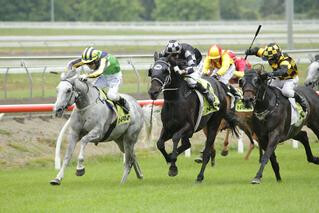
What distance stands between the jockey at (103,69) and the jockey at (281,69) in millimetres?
1859

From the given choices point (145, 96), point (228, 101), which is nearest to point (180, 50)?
point (228, 101)

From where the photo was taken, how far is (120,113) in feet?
41.0

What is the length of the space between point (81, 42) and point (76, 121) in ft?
75.6

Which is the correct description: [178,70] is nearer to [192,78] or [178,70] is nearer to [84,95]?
[192,78]

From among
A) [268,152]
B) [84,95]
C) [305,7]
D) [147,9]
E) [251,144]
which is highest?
[84,95]

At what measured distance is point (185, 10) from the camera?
229ft

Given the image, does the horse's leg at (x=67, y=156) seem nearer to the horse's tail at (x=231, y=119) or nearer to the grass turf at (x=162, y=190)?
the grass turf at (x=162, y=190)

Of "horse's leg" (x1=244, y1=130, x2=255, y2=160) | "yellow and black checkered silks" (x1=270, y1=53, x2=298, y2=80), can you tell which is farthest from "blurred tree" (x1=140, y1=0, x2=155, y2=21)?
"yellow and black checkered silks" (x1=270, y1=53, x2=298, y2=80)

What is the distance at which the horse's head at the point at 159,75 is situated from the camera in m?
11.5

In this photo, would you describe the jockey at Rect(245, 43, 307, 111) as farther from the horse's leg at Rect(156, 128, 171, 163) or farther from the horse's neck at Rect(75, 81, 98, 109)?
the horse's neck at Rect(75, 81, 98, 109)

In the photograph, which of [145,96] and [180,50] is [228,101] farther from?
[145,96]

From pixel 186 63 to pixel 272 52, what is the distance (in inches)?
46.6

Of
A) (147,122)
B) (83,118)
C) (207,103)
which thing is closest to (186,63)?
(207,103)

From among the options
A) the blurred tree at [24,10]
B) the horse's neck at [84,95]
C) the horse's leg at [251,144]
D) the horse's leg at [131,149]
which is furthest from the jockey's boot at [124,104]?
the blurred tree at [24,10]
